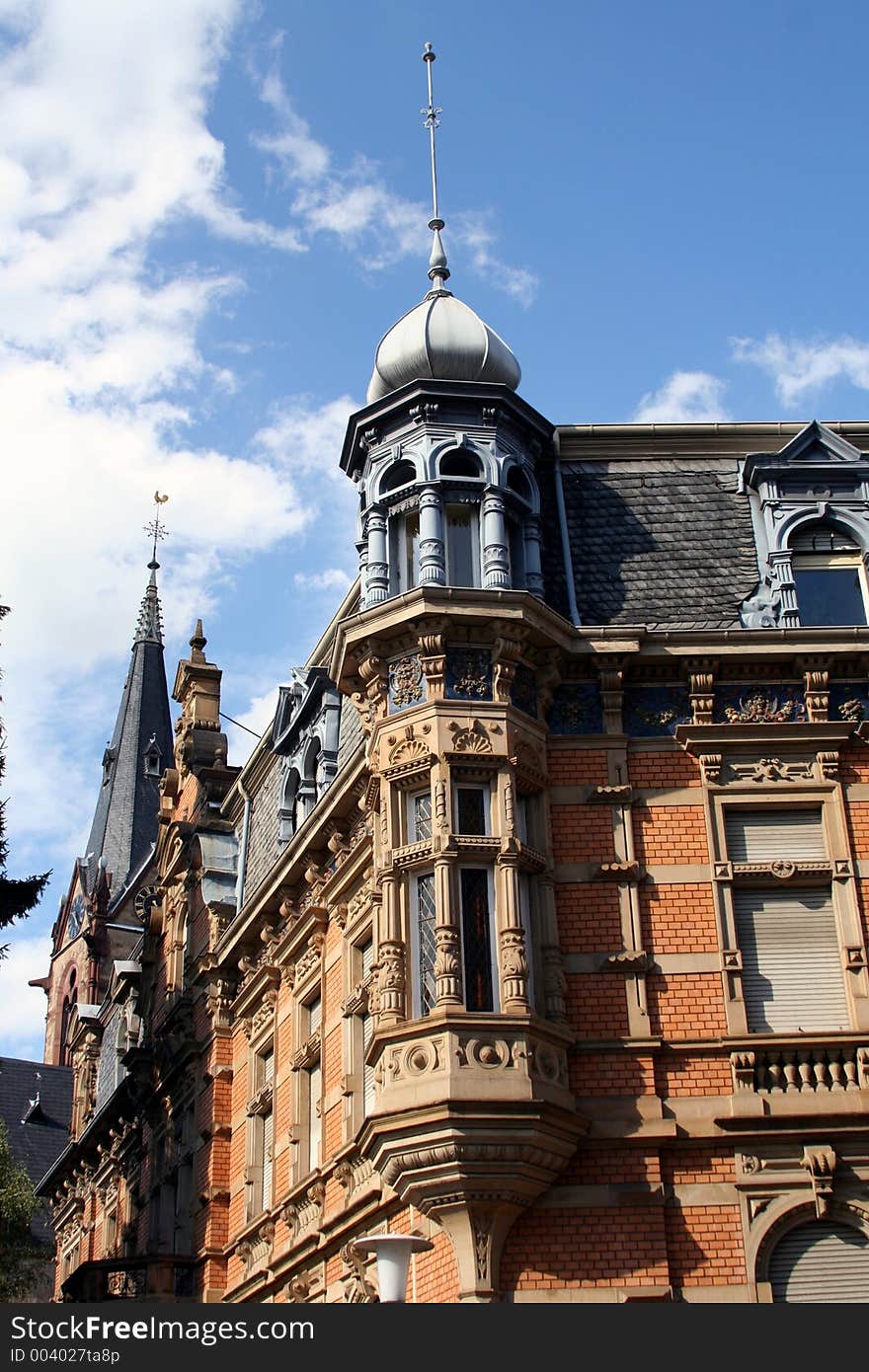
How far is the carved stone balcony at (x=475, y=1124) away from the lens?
17625 millimetres

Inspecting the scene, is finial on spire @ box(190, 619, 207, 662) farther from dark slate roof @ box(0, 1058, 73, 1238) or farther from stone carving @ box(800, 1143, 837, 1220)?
dark slate roof @ box(0, 1058, 73, 1238)

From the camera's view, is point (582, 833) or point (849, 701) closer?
point (582, 833)

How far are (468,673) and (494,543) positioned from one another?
182cm

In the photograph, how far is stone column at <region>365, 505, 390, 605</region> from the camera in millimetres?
21531

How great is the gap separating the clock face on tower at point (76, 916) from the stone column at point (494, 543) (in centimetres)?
7281

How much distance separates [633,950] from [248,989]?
35.3 feet

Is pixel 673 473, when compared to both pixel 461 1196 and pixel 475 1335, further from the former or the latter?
pixel 475 1335

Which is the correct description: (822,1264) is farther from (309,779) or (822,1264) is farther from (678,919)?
(309,779)

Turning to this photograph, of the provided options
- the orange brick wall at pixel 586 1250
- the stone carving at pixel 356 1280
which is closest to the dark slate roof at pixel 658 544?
the orange brick wall at pixel 586 1250

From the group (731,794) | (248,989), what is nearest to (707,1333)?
(731,794)

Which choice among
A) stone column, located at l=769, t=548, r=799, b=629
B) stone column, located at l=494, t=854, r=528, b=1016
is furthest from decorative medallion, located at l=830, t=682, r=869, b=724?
stone column, located at l=494, t=854, r=528, b=1016

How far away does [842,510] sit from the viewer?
875 inches

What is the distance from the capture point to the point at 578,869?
65.1ft

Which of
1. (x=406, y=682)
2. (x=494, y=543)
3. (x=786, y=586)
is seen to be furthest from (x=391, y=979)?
(x=786, y=586)
